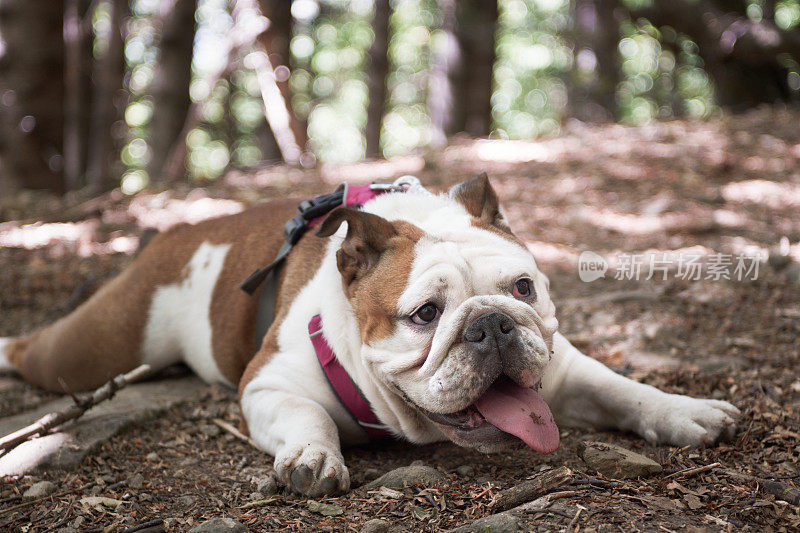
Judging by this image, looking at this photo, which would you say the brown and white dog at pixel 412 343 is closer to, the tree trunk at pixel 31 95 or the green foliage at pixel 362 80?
the tree trunk at pixel 31 95

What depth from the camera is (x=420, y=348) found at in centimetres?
277

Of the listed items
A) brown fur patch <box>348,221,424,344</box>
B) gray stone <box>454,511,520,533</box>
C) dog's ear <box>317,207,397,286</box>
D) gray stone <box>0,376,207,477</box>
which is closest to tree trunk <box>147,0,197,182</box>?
gray stone <box>0,376,207,477</box>

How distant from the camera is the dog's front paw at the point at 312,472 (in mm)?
2816

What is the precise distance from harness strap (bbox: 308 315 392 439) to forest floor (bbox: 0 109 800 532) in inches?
7.1

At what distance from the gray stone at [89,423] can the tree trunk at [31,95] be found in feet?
16.1

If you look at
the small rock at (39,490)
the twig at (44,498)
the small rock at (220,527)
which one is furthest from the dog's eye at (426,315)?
the small rock at (39,490)

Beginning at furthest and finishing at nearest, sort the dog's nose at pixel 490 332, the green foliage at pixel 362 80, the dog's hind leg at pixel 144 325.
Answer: the green foliage at pixel 362 80, the dog's hind leg at pixel 144 325, the dog's nose at pixel 490 332

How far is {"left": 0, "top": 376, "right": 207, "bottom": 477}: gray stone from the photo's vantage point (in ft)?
10.5

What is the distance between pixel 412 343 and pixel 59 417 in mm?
1877

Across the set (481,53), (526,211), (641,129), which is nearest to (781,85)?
(641,129)

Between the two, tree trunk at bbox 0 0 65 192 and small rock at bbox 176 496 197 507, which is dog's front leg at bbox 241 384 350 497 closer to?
small rock at bbox 176 496 197 507

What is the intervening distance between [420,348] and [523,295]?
0.51 m

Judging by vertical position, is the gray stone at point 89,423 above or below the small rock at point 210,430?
above

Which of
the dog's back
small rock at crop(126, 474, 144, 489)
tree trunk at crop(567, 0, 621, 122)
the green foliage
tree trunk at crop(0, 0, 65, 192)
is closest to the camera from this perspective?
small rock at crop(126, 474, 144, 489)
